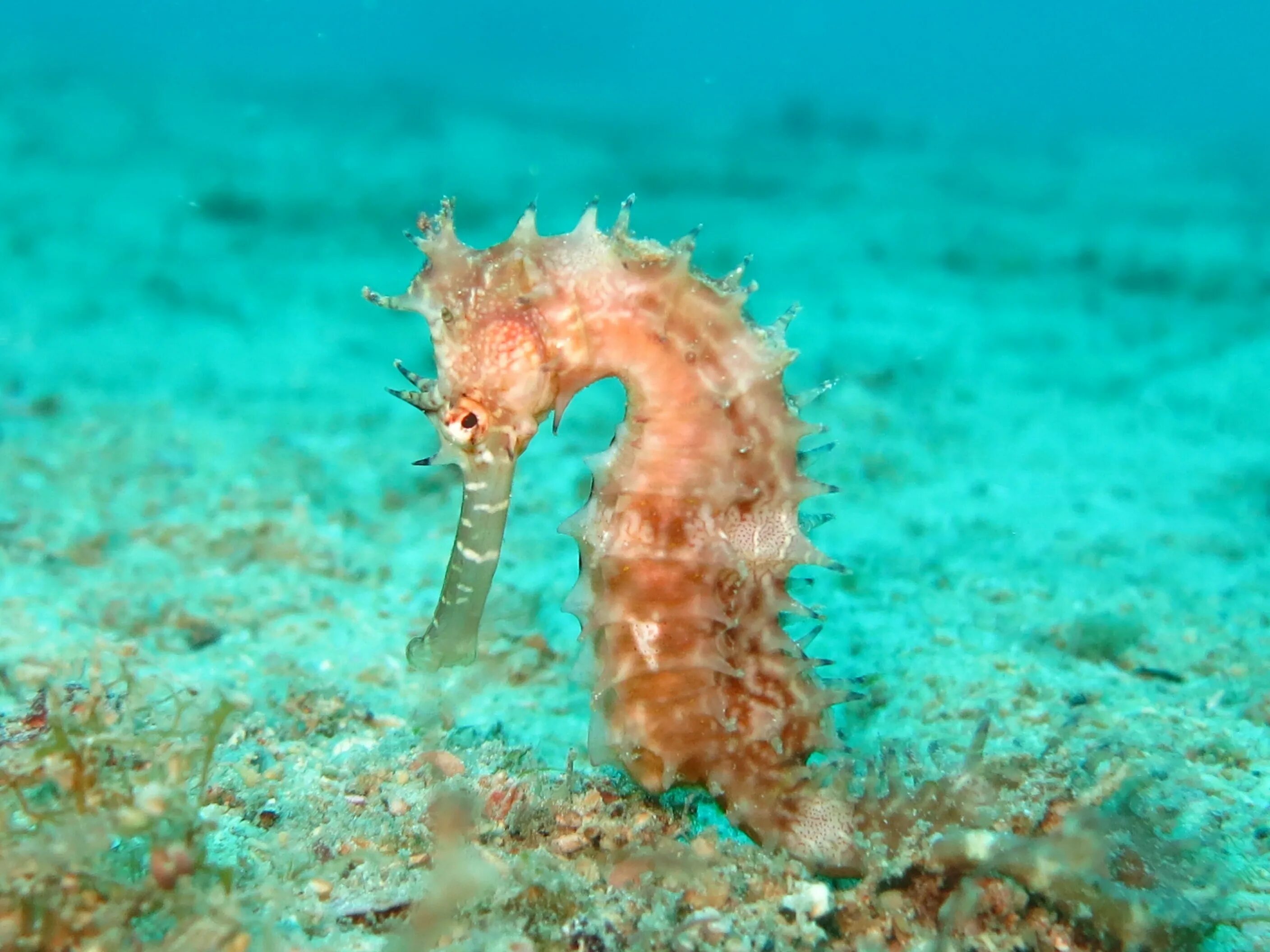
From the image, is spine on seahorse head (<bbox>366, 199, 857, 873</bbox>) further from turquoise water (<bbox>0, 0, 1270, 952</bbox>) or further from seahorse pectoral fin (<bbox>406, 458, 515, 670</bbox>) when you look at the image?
turquoise water (<bbox>0, 0, 1270, 952</bbox>)

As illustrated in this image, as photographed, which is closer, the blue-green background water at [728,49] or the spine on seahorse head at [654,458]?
the spine on seahorse head at [654,458]

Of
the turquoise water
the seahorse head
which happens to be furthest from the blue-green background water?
the seahorse head

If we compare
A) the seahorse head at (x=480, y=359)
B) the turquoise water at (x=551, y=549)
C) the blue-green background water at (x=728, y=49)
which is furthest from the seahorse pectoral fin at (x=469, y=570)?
the blue-green background water at (x=728, y=49)

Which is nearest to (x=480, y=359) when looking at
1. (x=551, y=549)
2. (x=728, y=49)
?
(x=551, y=549)

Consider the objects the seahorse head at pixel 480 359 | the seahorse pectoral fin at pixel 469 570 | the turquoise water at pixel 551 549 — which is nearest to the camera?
the turquoise water at pixel 551 549

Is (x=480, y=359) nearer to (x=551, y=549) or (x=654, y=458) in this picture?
(x=654, y=458)

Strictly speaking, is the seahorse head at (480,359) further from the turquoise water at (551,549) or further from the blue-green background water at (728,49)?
the blue-green background water at (728,49)

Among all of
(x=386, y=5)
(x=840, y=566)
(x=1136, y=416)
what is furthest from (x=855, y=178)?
(x=386, y=5)

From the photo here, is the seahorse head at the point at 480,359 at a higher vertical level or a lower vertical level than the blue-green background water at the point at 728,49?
lower

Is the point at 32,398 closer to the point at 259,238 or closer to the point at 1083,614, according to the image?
the point at 259,238
